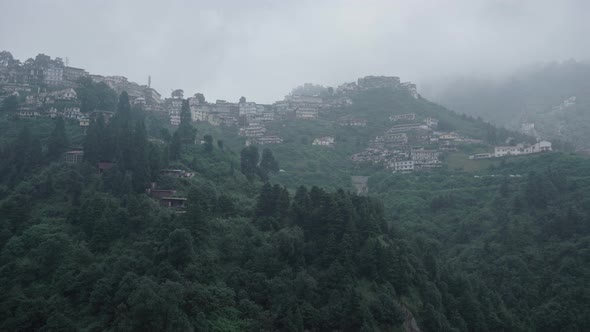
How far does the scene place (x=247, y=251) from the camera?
2847 cm

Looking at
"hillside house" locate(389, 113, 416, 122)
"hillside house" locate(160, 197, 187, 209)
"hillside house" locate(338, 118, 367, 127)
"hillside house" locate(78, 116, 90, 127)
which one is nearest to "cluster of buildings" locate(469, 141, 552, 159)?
"hillside house" locate(389, 113, 416, 122)

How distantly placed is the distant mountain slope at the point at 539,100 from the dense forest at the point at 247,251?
43.9 m

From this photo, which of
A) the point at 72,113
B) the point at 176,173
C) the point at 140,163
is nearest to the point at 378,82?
the point at 72,113

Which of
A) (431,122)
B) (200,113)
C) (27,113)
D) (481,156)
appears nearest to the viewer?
(27,113)

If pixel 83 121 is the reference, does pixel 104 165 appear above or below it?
below

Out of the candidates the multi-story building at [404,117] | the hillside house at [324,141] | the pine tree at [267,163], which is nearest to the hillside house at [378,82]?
the multi-story building at [404,117]

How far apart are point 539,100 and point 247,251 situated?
3720 inches

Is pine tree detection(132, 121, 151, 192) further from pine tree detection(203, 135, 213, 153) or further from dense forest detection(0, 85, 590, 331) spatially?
pine tree detection(203, 135, 213, 153)

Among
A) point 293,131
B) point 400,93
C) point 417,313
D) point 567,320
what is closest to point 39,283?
point 417,313

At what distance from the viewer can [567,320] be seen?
31.8 metres

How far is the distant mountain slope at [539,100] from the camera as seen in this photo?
8838 cm

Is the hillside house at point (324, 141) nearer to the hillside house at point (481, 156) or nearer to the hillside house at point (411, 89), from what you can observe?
the hillside house at point (481, 156)

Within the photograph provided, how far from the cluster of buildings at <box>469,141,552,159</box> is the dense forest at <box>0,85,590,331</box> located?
14076 millimetres

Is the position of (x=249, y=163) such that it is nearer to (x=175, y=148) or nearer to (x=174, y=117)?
(x=175, y=148)
